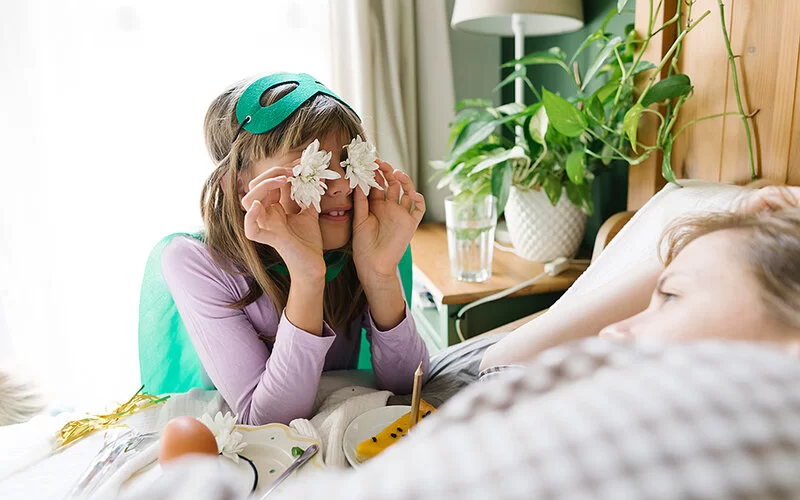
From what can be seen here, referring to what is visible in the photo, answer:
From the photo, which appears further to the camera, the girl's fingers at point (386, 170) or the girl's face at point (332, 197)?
the girl's fingers at point (386, 170)

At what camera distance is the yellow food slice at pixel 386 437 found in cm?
62

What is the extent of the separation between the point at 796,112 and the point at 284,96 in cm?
79

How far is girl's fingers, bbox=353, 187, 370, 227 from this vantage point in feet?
3.08

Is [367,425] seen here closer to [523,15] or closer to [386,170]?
[386,170]

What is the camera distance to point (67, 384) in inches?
83.3

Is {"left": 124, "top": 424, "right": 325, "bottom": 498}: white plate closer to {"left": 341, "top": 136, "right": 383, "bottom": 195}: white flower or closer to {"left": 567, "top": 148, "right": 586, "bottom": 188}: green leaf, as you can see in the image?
{"left": 341, "top": 136, "right": 383, "bottom": 195}: white flower

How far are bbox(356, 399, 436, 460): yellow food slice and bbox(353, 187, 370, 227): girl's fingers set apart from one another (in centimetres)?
38

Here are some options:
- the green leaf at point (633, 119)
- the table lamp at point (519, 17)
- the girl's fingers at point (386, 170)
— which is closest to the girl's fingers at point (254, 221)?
the girl's fingers at point (386, 170)

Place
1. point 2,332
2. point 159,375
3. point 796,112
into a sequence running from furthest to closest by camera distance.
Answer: point 2,332, point 159,375, point 796,112

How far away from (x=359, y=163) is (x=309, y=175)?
0.09 metres

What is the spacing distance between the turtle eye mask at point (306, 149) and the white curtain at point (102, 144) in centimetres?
113

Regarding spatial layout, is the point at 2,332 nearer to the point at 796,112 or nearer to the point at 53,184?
the point at 53,184

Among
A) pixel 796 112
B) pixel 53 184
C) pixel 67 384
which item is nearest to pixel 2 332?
pixel 67 384

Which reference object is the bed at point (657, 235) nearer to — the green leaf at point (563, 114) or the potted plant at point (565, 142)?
the potted plant at point (565, 142)
